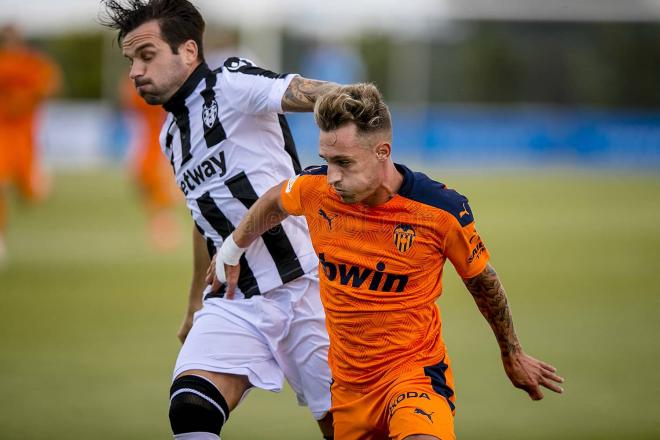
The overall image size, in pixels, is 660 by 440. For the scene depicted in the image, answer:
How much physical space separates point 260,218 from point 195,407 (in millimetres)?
921

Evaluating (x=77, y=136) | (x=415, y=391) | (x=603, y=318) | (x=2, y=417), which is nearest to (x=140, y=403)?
(x=2, y=417)

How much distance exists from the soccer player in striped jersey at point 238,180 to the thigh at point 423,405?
84 centimetres

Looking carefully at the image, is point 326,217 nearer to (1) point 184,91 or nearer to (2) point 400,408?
(2) point 400,408

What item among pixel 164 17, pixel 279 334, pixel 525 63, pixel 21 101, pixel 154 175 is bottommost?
pixel 525 63

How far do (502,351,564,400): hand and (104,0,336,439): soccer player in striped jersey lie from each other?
100 cm

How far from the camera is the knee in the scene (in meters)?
4.54

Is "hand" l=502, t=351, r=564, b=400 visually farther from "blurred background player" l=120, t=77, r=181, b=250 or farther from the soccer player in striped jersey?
"blurred background player" l=120, t=77, r=181, b=250

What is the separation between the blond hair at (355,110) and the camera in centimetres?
417

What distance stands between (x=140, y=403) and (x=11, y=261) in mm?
6404

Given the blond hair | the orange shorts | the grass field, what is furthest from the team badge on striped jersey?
the grass field

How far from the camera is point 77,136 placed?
28734mm

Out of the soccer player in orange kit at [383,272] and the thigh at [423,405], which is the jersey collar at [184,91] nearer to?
the soccer player in orange kit at [383,272]

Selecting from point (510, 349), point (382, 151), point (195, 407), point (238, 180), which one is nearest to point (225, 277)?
point (238, 180)

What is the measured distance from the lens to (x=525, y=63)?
34656mm
